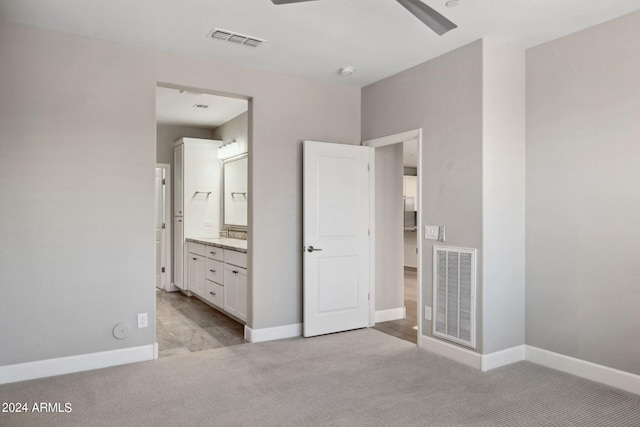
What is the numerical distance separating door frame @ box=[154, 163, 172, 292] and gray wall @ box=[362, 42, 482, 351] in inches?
164

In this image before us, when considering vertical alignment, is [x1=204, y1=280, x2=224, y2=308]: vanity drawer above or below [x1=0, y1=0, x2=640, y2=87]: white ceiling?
below

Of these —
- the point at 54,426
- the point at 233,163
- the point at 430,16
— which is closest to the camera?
the point at 430,16

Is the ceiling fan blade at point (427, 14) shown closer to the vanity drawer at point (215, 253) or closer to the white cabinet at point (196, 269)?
the vanity drawer at point (215, 253)

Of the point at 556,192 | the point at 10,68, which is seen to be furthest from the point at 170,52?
the point at 556,192

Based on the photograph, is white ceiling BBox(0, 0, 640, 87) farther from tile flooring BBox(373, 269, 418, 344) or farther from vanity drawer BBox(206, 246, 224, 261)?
tile flooring BBox(373, 269, 418, 344)

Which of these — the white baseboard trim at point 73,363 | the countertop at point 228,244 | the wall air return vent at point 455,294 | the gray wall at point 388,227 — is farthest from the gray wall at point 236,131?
the wall air return vent at point 455,294

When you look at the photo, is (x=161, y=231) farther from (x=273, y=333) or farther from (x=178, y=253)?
(x=273, y=333)

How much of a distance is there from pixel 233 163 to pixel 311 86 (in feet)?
7.28

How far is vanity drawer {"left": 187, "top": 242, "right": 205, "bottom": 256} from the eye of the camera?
591 cm

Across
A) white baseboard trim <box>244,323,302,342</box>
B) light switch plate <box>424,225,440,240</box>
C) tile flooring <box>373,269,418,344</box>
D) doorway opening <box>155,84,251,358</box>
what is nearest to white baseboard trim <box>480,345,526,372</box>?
tile flooring <box>373,269,418,344</box>

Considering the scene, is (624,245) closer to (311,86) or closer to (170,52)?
(311,86)

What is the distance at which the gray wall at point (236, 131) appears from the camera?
5953 mm

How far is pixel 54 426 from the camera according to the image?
2.51 meters

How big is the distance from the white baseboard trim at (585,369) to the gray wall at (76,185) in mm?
3207
